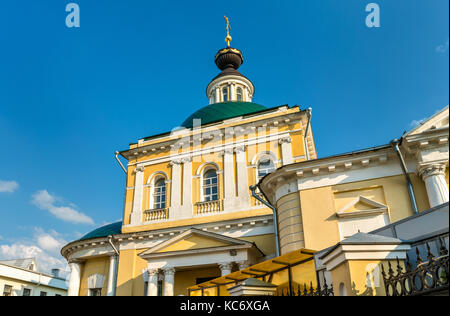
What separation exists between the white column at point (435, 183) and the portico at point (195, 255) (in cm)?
673

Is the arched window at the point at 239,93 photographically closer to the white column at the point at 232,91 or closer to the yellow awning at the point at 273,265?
the white column at the point at 232,91

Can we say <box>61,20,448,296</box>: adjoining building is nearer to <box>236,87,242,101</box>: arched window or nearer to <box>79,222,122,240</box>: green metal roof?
<box>79,222,122,240</box>: green metal roof

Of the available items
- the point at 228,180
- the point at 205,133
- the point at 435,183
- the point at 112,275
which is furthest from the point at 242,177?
the point at 435,183

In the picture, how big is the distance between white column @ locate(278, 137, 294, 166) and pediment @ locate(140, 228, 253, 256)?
4.84 metres

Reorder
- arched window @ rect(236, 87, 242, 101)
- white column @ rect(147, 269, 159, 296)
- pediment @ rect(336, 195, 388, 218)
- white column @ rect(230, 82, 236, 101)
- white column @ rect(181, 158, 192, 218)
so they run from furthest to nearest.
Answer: arched window @ rect(236, 87, 242, 101), white column @ rect(230, 82, 236, 101), white column @ rect(181, 158, 192, 218), white column @ rect(147, 269, 159, 296), pediment @ rect(336, 195, 388, 218)

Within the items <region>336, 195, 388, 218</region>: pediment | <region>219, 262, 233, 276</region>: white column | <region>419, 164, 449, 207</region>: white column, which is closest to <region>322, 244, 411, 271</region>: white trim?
<region>419, 164, 449, 207</region>: white column

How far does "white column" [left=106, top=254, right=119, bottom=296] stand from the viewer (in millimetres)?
18797

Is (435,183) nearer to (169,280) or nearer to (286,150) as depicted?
(286,150)

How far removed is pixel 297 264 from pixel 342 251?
4077mm

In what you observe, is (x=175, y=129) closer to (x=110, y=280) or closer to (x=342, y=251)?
(x=110, y=280)

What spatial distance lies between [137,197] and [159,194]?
1.14 m

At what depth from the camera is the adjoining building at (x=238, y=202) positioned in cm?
1138

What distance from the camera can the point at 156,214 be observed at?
19344 millimetres
